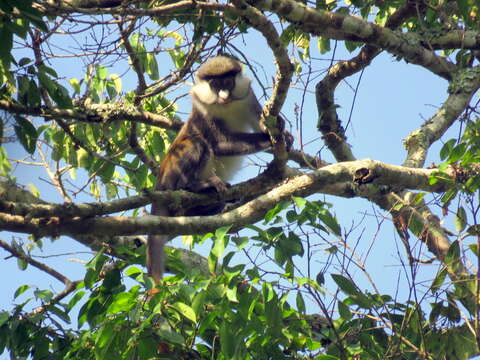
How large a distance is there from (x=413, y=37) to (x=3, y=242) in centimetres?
348

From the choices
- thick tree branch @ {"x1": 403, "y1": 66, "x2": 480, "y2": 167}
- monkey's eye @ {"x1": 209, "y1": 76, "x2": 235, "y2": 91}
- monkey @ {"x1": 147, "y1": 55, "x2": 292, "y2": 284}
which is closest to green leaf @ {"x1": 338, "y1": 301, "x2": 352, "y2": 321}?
thick tree branch @ {"x1": 403, "y1": 66, "x2": 480, "y2": 167}

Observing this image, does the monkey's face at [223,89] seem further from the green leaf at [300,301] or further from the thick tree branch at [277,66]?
the green leaf at [300,301]

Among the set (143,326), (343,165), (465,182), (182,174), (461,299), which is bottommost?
(143,326)

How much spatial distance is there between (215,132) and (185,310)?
11.5 feet

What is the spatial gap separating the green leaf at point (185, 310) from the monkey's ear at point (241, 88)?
358 centimetres

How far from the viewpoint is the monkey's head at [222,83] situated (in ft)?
20.1

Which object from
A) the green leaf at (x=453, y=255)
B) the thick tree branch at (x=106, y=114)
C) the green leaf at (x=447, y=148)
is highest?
the thick tree branch at (x=106, y=114)

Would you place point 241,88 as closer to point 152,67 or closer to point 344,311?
point 152,67

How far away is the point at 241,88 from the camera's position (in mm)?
6164

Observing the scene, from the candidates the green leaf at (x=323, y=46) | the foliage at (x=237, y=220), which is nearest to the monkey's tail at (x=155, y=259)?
the foliage at (x=237, y=220)

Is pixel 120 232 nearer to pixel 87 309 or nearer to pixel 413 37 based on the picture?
pixel 87 309

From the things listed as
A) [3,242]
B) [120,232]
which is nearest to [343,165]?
[120,232]

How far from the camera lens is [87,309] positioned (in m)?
3.45

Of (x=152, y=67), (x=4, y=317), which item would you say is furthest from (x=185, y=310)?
(x=152, y=67)
